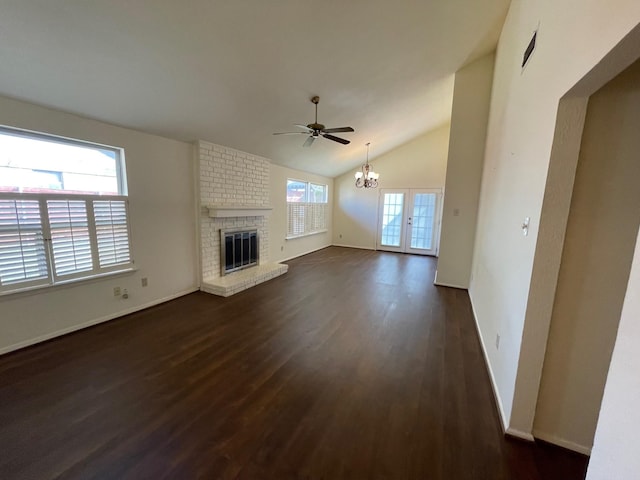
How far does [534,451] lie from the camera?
5.21 ft

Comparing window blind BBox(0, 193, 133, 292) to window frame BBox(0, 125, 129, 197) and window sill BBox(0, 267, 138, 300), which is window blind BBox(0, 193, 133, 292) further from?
window frame BBox(0, 125, 129, 197)

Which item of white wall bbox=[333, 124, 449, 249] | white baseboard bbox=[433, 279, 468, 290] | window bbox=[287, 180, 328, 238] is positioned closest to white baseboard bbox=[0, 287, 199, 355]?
window bbox=[287, 180, 328, 238]

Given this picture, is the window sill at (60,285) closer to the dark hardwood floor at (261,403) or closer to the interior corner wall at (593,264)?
the dark hardwood floor at (261,403)

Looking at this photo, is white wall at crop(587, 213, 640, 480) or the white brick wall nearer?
white wall at crop(587, 213, 640, 480)

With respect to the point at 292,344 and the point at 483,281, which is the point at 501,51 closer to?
the point at 483,281

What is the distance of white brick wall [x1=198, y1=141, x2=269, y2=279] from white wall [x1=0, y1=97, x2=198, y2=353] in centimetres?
18

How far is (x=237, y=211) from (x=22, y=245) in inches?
98.9

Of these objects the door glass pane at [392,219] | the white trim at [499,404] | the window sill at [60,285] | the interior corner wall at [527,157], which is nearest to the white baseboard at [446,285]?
the white trim at [499,404]

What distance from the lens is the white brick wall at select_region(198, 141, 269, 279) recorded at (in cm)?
407

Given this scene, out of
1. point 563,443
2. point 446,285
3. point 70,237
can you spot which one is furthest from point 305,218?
point 563,443

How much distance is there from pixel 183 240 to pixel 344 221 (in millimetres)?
5405

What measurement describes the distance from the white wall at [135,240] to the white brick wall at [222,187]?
18 cm

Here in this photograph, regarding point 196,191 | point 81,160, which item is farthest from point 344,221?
point 81,160

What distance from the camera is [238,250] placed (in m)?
4.80
